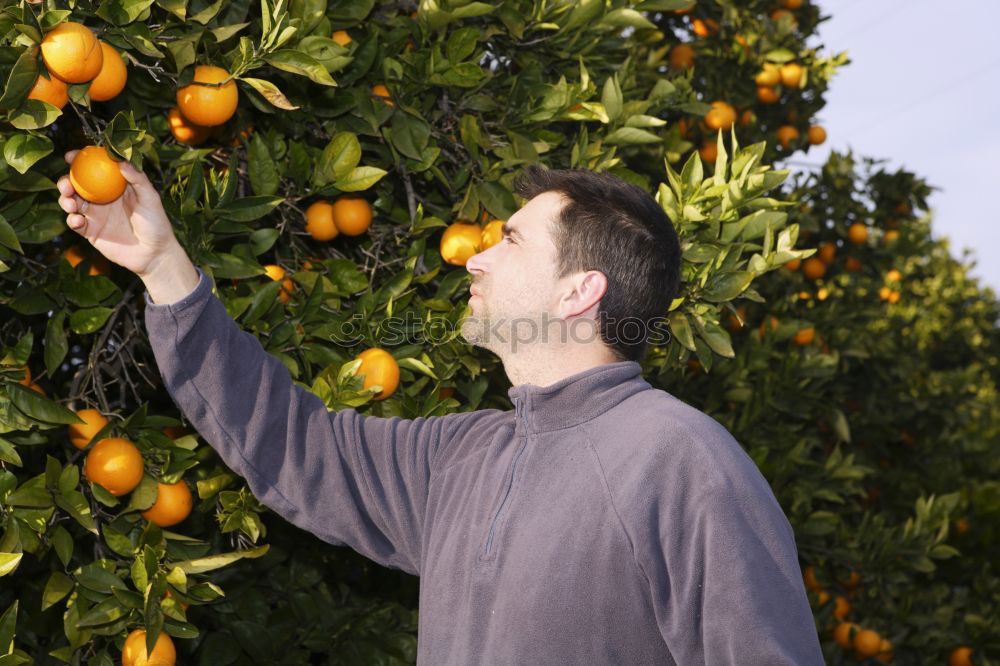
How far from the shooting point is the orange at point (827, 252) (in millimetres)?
4387

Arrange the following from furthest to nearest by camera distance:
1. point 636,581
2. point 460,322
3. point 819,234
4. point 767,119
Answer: point 819,234 → point 767,119 → point 460,322 → point 636,581

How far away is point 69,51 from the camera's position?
→ 5.31 ft

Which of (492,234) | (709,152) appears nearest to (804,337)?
(709,152)

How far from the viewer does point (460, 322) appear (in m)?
2.24

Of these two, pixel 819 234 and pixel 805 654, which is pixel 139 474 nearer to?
pixel 805 654

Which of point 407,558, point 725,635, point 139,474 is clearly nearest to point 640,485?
point 725,635

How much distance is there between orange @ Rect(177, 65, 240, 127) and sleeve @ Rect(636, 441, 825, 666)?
43.5 inches

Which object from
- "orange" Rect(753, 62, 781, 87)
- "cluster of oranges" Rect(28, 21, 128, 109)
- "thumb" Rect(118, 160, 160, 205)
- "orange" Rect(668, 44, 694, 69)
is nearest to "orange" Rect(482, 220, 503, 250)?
"thumb" Rect(118, 160, 160, 205)

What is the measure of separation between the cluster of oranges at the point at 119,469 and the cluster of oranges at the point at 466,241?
75cm

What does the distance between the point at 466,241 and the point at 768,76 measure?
2248 millimetres

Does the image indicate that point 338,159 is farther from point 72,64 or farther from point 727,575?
point 727,575

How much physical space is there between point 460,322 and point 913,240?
3149 mm

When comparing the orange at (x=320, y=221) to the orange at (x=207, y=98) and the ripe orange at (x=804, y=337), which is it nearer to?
the orange at (x=207, y=98)

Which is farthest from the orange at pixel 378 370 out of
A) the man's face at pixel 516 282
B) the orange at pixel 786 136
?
the orange at pixel 786 136
